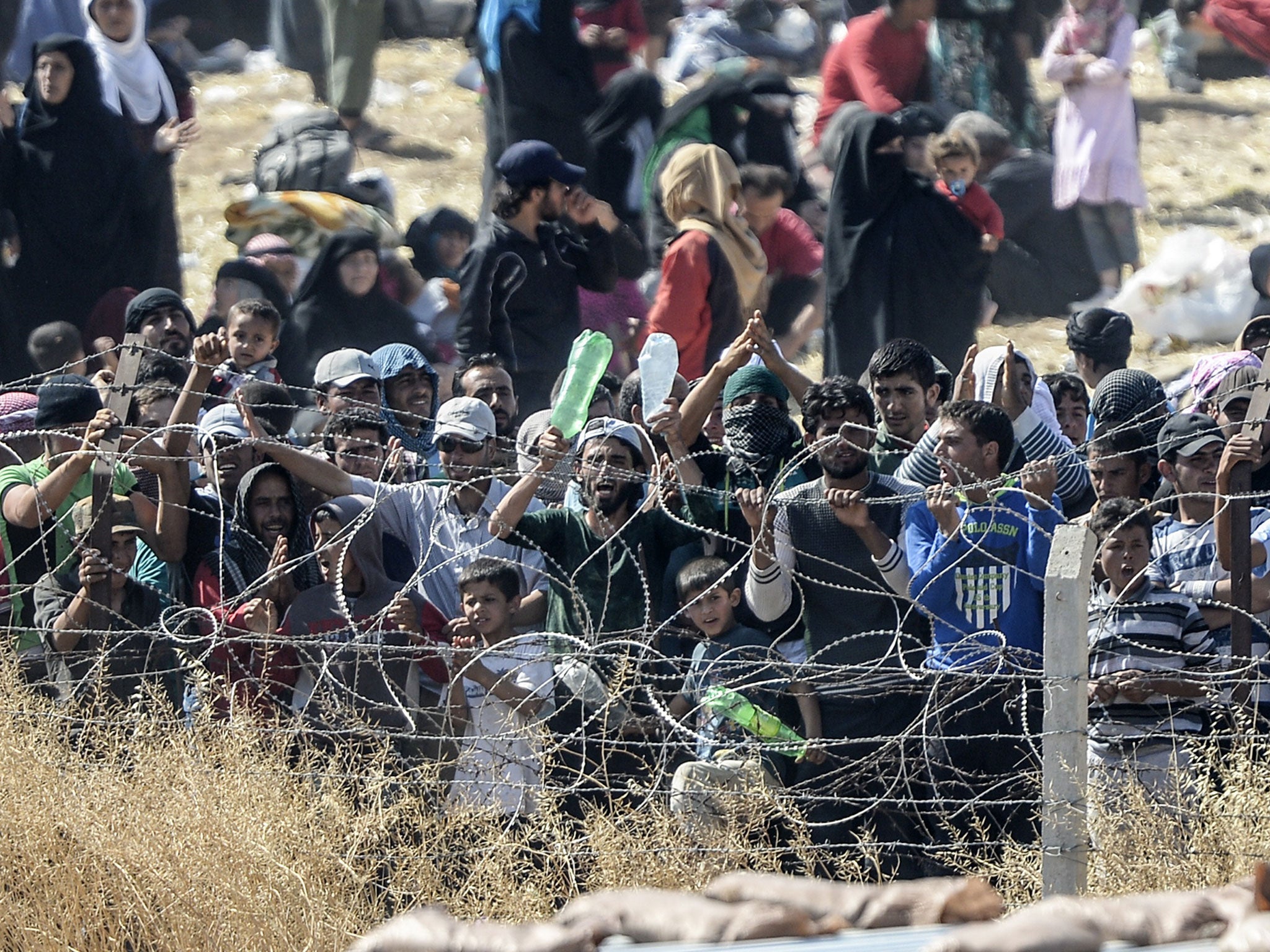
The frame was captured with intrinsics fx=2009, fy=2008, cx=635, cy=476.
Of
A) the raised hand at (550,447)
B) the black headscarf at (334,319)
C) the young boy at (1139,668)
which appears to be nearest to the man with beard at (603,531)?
the raised hand at (550,447)

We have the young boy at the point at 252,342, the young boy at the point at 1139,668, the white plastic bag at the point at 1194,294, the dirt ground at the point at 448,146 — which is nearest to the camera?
the young boy at the point at 1139,668

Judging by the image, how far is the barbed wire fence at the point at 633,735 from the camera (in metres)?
5.24

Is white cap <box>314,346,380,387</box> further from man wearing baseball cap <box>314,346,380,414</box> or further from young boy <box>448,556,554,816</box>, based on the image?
young boy <box>448,556,554,816</box>

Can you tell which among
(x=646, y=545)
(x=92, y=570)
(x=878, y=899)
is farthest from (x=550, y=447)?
(x=878, y=899)

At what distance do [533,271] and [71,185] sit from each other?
2968mm

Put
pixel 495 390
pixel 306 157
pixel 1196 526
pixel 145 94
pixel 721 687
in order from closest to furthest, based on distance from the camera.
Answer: pixel 721 687 → pixel 1196 526 → pixel 495 390 → pixel 145 94 → pixel 306 157

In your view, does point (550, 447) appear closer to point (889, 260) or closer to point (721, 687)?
point (721, 687)

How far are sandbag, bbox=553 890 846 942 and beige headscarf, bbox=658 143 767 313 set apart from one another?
5007mm

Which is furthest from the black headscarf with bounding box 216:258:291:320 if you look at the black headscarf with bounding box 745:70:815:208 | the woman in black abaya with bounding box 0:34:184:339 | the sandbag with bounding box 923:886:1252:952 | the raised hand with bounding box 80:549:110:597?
the sandbag with bounding box 923:886:1252:952

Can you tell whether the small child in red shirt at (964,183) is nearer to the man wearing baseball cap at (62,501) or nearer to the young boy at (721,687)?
the young boy at (721,687)

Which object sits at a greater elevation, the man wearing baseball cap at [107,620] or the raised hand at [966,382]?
the raised hand at [966,382]

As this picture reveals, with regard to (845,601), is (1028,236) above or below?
below

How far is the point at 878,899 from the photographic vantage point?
3615 mm

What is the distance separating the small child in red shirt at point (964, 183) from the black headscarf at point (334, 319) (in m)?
2.56
